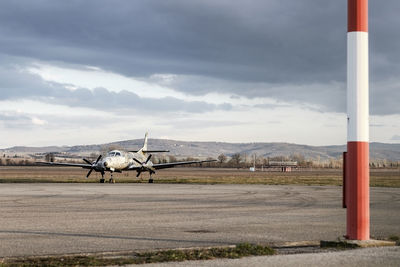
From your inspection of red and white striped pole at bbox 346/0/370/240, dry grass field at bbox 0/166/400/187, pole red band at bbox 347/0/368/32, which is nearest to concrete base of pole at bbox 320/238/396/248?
red and white striped pole at bbox 346/0/370/240

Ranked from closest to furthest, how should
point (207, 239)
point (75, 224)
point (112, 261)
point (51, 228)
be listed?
point (112, 261) → point (207, 239) → point (51, 228) → point (75, 224)

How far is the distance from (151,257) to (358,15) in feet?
18.7

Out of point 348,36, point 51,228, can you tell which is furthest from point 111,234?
point 348,36

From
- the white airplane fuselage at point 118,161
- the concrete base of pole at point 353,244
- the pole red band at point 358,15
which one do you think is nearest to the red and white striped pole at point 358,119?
the pole red band at point 358,15

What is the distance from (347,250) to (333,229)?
379 centimetres

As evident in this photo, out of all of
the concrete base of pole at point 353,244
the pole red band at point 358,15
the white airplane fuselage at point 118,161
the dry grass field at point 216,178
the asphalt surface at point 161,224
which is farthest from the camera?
the dry grass field at point 216,178

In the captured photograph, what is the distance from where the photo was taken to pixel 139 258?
26.6 ft

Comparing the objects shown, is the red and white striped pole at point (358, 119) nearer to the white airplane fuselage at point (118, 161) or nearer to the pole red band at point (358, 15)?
the pole red band at point (358, 15)

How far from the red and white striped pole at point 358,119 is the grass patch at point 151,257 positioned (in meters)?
1.87

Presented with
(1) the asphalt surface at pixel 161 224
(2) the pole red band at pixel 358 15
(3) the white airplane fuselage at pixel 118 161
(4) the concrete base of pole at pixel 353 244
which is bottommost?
(1) the asphalt surface at pixel 161 224

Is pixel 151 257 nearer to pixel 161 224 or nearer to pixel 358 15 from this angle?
pixel 161 224

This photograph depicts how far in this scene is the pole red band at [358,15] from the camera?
9461 mm

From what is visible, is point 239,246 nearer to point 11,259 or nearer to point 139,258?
point 139,258

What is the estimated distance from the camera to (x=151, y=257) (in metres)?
8.20
